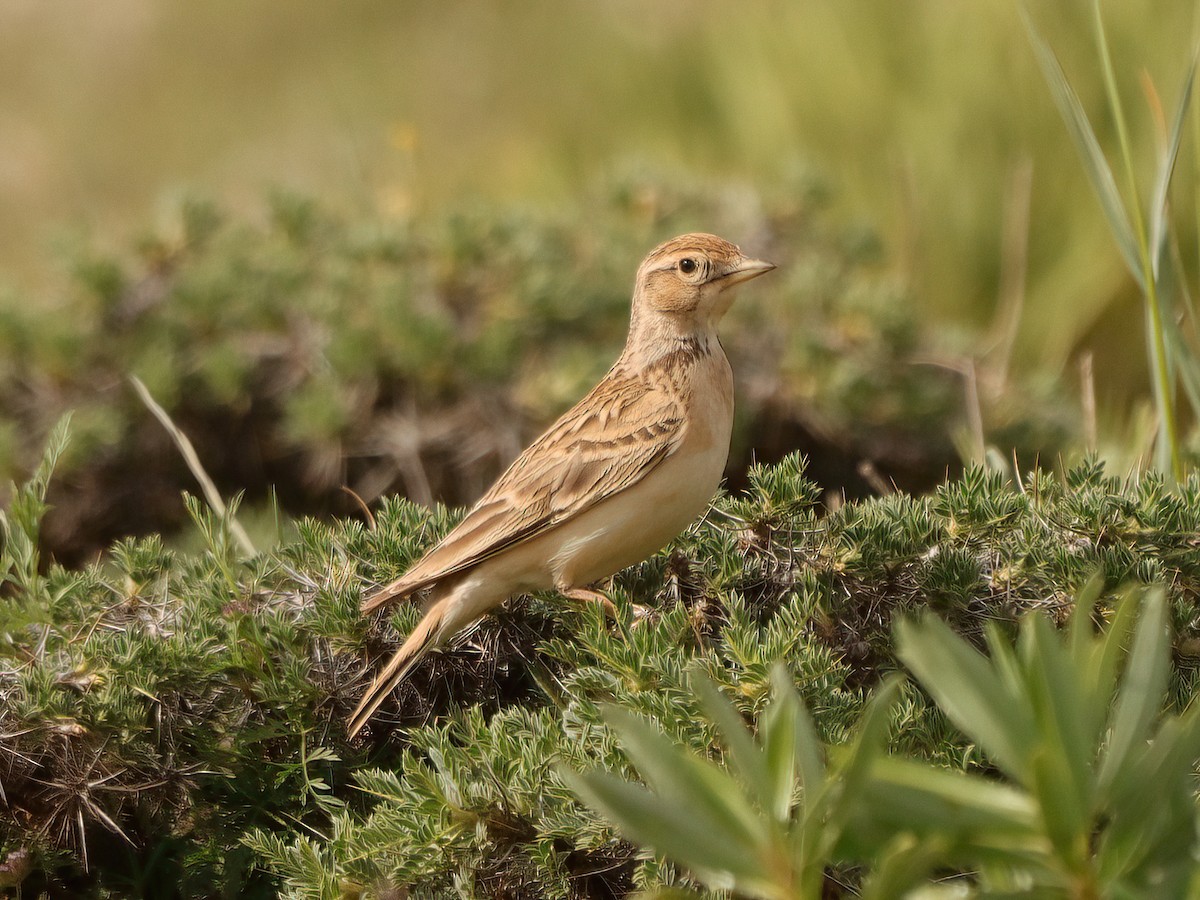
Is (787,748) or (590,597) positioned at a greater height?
(787,748)

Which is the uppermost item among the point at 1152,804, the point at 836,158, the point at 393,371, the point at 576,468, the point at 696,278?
the point at 696,278

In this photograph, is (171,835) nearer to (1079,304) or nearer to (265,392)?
(265,392)

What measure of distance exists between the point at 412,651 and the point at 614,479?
2.95 ft

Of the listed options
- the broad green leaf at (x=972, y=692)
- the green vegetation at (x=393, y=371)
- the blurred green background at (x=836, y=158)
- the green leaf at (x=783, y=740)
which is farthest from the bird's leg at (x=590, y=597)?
the green vegetation at (x=393, y=371)

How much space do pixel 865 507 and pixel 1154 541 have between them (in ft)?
2.26

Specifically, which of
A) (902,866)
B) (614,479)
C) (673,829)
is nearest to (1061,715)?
(902,866)

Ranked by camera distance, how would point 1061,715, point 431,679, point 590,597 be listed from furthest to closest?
point 431,679 → point 590,597 → point 1061,715

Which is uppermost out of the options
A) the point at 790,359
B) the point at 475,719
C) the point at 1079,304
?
the point at 475,719

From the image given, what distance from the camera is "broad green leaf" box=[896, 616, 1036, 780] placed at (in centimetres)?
164

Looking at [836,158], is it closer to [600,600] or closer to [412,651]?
[600,600]

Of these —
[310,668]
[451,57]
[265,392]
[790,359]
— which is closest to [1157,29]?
[790,359]

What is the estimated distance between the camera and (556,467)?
13.6ft

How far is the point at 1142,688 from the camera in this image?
1.71 meters

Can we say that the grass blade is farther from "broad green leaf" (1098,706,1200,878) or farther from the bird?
"broad green leaf" (1098,706,1200,878)
